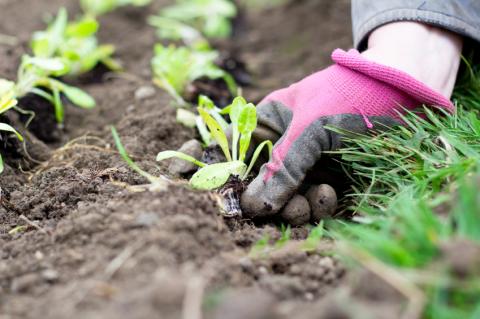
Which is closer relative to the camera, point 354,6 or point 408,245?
point 408,245

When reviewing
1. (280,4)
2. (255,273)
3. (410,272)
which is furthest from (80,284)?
(280,4)

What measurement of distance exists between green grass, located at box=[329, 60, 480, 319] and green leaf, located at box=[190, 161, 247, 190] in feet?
1.15

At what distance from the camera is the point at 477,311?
0.99 metres

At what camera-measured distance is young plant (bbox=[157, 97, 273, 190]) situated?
168cm

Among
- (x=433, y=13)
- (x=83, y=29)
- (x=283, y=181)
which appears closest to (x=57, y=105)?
(x=83, y=29)

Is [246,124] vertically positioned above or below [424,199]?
above

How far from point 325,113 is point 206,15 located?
2.08 meters

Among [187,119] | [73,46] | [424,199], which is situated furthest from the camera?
[73,46]

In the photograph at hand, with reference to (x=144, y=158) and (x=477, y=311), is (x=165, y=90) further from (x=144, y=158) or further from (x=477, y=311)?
(x=477, y=311)

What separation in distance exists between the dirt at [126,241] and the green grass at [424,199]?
0.56 ft

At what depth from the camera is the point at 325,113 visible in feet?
5.92

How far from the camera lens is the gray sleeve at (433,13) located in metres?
2.00

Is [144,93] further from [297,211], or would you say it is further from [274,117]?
[297,211]

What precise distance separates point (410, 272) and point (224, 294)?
356 millimetres
